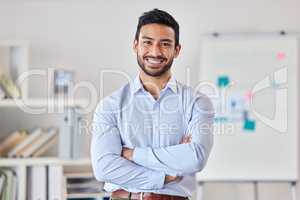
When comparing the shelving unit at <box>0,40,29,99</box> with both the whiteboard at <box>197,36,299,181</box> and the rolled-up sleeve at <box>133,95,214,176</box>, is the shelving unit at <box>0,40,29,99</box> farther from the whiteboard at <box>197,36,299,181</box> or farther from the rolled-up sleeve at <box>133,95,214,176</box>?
the rolled-up sleeve at <box>133,95,214,176</box>

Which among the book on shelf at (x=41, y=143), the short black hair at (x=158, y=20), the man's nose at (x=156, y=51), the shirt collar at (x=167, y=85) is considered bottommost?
the book on shelf at (x=41, y=143)

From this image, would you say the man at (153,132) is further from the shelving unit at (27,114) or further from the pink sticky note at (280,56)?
the pink sticky note at (280,56)

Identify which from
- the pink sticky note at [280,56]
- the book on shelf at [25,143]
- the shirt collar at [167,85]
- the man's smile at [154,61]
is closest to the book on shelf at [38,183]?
the book on shelf at [25,143]

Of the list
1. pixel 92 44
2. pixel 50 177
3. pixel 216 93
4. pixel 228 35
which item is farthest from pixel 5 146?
pixel 228 35

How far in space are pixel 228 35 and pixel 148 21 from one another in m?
1.47

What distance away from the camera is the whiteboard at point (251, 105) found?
3219 mm

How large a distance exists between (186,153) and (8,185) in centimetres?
157

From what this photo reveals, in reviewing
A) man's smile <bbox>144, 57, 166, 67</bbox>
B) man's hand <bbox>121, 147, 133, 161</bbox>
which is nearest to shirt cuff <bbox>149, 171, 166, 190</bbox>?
man's hand <bbox>121, 147, 133, 161</bbox>

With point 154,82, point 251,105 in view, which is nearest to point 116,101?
point 154,82

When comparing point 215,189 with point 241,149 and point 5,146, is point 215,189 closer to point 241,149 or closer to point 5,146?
point 241,149

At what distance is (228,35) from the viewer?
3.30 metres

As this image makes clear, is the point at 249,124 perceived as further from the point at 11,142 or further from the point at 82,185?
the point at 11,142

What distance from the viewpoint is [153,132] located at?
193 centimetres

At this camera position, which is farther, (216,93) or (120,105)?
(216,93)
